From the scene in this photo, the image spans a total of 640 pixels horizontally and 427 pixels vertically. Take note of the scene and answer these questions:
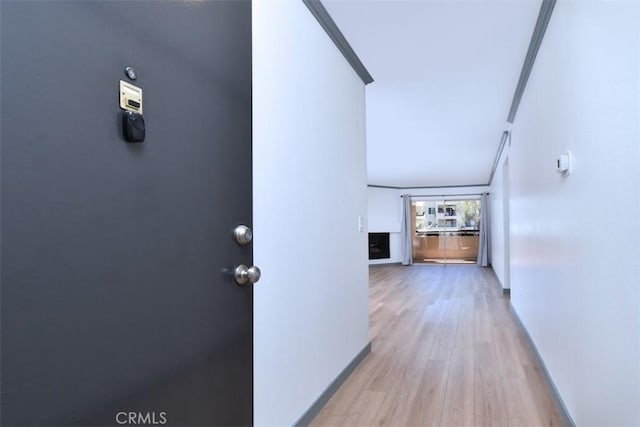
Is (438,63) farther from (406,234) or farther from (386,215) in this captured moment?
(406,234)

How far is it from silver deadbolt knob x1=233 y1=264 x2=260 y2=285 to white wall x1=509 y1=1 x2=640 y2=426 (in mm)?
1153

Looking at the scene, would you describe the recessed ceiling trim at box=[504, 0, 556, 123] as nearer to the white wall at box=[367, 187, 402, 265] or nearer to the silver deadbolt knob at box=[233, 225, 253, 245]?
the silver deadbolt knob at box=[233, 225, 253, 245]

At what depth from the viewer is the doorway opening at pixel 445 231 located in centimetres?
1144

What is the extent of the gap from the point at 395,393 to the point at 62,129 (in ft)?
7.61

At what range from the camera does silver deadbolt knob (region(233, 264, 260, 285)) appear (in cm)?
123

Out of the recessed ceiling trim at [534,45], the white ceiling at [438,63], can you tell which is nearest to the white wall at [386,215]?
the white ceiling at [438,63]

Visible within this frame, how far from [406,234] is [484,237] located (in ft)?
6.89

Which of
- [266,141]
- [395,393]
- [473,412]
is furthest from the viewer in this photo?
[395,393]

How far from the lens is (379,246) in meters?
11.2

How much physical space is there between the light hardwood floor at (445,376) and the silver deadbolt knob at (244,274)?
1.19 meters

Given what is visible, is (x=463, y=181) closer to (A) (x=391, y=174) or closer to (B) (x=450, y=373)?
(A) (x=391, y=174)

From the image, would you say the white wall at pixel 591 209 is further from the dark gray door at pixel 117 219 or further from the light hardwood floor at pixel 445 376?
the dark gray door at pixel 117 219

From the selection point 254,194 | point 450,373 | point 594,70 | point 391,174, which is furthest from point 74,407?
point 391,174

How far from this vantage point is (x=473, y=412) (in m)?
2.12
